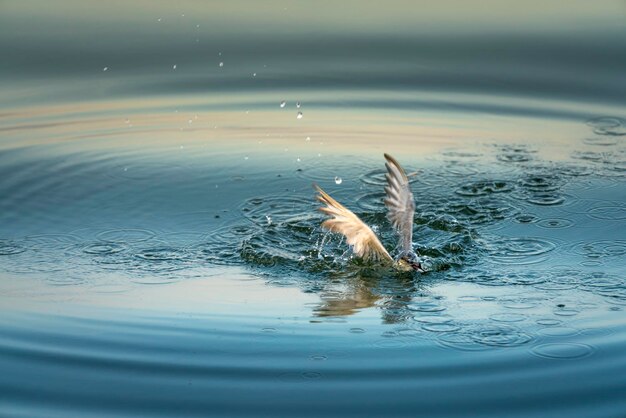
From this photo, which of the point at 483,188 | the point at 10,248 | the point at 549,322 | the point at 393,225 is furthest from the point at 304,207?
the point at 549,322

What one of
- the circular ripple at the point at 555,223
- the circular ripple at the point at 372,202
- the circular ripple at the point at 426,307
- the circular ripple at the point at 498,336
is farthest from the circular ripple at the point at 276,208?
the circular ripple at the point at 498,336

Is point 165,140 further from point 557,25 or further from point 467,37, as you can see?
point 557,25

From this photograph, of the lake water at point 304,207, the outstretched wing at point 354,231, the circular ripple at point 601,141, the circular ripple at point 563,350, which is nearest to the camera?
the lake water at point 304,207

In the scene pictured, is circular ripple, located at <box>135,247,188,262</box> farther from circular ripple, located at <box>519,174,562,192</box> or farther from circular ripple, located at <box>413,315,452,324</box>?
circular ripple, located at <box>519,174,562,192</box>

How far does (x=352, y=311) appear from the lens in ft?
17.9

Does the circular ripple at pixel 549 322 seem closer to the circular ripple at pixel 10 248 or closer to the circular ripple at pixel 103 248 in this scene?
the circular ripple at pixel 103 248

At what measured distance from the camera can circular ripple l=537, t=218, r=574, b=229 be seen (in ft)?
21.9

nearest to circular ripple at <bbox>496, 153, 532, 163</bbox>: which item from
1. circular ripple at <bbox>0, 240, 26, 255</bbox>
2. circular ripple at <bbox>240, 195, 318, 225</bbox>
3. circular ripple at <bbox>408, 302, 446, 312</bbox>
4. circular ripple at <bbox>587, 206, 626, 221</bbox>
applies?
circular ripple at <bbox>587, 206, 626, 221</bbox>

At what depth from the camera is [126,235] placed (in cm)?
654

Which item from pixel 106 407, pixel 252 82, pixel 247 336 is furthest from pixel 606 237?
pixel 252 82

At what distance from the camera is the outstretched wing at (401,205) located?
20.4 ft

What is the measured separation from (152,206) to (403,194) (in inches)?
65.3

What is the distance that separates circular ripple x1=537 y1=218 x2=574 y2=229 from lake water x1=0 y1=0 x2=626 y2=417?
4cm

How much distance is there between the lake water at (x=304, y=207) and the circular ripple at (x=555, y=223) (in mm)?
40
